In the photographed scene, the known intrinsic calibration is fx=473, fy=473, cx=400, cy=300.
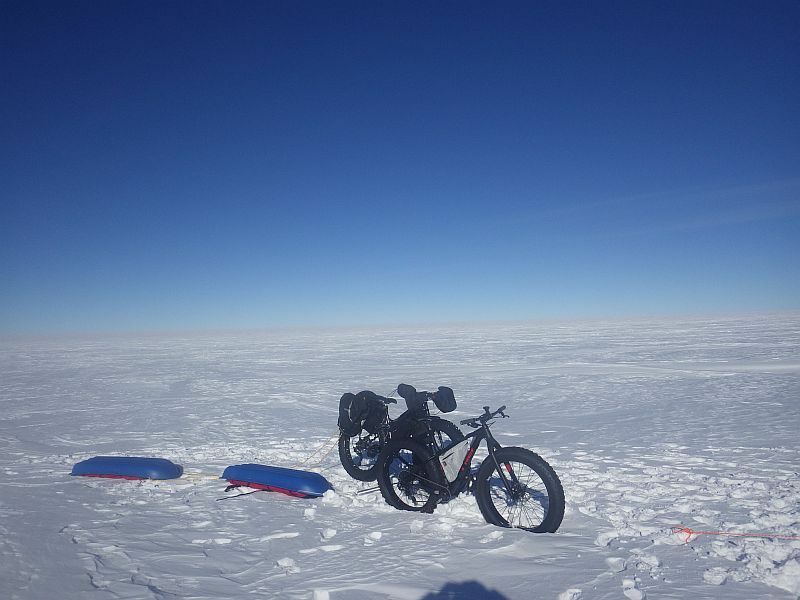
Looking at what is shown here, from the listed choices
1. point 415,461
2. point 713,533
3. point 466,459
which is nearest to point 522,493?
point 466,459

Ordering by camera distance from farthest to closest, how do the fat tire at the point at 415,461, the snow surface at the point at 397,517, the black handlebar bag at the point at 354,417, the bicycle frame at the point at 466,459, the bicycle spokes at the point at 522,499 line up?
1. the black handlebar bag at the point at 354,417
2. the fat tire at the point at 415,461
3. the bicycle frame at the point at 466,459
4. the bicycle spokes at the point at 522,499
5. the snow surface at the point at 397,517

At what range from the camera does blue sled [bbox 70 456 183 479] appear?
5312 mm

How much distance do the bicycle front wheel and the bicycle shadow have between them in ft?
2.98

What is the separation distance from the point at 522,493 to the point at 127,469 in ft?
14.3

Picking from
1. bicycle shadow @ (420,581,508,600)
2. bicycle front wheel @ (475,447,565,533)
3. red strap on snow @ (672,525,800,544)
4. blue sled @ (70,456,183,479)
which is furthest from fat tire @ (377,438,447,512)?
blue sled @ (70,456,183,479)

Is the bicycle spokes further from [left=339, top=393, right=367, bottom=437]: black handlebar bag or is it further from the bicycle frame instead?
[left=339, top=393, right=367, bottom=437]: black handlebar bag

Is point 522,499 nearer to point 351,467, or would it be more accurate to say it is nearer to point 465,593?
point 465,593

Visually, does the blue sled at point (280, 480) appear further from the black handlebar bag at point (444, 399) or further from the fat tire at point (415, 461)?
the black handlebar bag at point (444, 399)

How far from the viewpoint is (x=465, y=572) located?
3.35 meters

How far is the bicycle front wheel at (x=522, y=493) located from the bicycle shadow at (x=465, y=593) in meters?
0.91

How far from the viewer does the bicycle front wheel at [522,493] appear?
149 inches

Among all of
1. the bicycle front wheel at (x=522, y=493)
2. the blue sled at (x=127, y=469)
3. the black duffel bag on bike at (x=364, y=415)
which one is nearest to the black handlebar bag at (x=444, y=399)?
the bicycle front wheel at (x=522, y=493)

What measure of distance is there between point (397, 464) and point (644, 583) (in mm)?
2979

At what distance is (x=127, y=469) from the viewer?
17.6 feet
